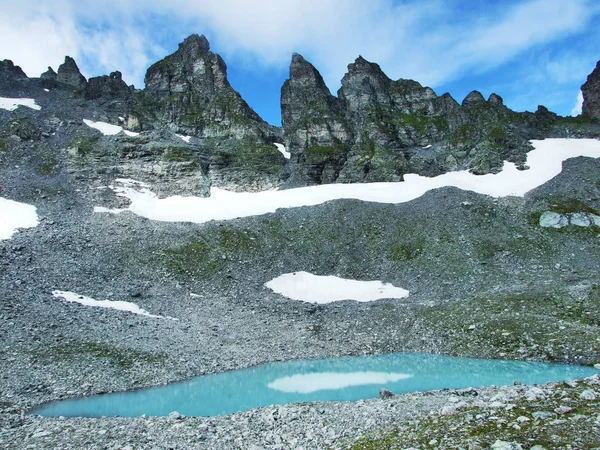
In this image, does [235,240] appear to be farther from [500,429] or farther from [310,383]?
[500,429]

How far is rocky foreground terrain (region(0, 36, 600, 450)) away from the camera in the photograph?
15.7m

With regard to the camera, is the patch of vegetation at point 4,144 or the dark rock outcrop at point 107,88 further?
the dark rock outcrop at point 107,88

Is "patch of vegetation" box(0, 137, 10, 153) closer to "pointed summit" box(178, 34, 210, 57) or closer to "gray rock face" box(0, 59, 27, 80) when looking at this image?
"gray rock face" box(0, 59, 27, 80)

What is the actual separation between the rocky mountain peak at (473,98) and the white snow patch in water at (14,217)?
9537cm

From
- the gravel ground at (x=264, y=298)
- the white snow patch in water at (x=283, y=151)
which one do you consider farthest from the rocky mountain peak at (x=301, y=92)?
the gravel ground at (x=264, y=298)

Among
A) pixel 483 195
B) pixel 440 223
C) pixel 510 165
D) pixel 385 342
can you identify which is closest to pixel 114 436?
pixel 385 342

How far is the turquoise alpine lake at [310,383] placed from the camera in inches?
880

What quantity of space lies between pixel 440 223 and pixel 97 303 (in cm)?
4455

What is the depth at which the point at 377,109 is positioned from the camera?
345 feet

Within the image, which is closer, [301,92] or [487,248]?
[487,248]

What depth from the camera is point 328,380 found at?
27891mm

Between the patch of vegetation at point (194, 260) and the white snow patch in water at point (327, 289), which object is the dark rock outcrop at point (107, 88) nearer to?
the patch of vegetation at point (194, 260)

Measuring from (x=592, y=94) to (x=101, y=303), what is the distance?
11620 centimetres

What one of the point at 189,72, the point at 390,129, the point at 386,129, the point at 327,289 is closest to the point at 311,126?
the point at 386,129
